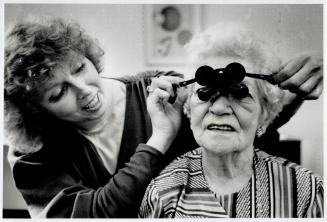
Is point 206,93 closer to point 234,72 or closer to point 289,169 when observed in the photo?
point 234,72

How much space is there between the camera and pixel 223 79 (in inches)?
61.8

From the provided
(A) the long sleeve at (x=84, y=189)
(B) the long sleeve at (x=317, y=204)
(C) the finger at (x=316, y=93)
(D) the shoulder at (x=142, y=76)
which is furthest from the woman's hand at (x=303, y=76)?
(A) the long sleeve at (x=84, y=189)

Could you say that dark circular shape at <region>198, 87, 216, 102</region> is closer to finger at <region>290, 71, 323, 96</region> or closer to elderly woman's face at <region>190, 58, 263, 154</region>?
elderly woman's face at <region>190, 58, 263, 154</region>

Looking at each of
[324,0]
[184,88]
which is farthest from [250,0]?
[184,88]

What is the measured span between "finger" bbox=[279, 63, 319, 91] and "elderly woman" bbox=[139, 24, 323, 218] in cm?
5

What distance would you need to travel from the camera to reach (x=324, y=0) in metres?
1.68

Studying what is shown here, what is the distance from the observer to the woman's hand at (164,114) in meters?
1.65

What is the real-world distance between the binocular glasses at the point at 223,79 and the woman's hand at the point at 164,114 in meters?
0.11

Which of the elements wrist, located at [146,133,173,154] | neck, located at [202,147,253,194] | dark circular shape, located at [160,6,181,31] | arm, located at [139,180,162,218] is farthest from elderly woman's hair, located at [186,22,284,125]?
arm, located at [139,180,162,218]

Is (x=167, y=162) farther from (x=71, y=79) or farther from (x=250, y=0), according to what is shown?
(x=250, y=0)

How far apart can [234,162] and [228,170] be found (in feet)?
0.14

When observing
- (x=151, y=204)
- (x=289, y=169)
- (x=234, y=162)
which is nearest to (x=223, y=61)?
(x=234, y=162)

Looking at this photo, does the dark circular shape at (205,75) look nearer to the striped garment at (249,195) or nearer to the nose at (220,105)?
the nose at (220,105)

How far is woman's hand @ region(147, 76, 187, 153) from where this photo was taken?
5.41ft
